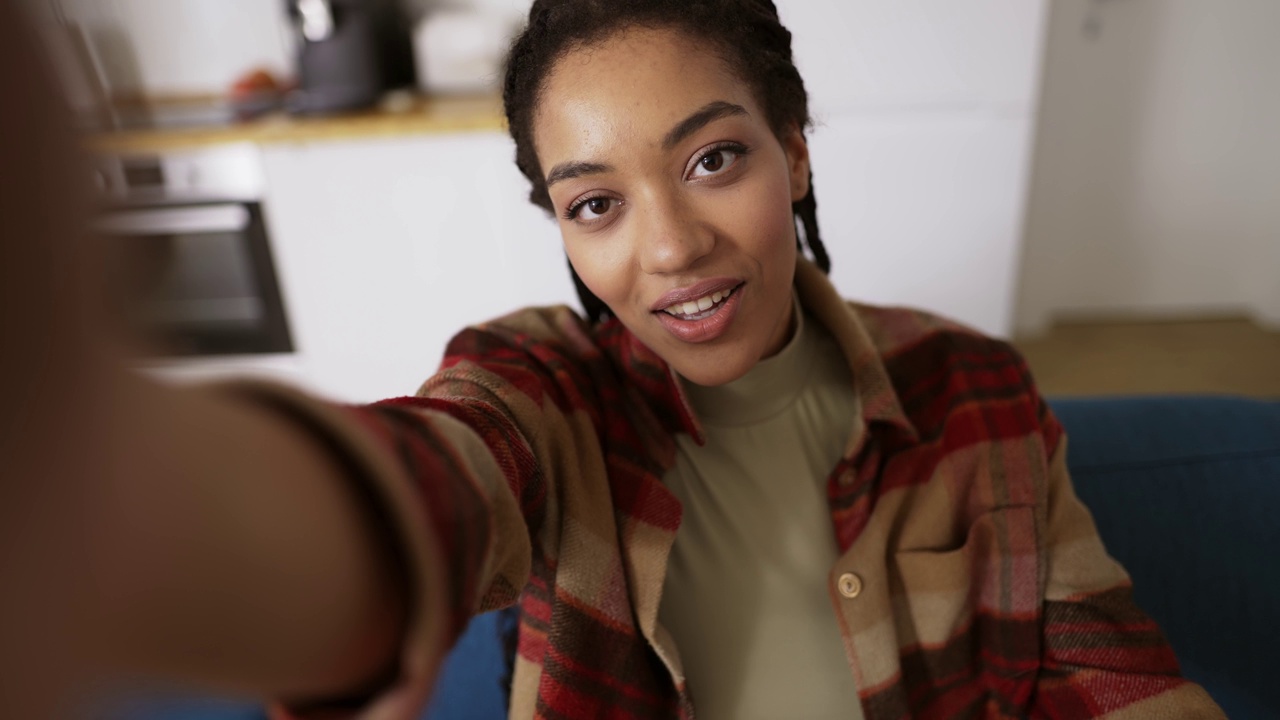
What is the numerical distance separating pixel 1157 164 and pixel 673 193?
2780mm

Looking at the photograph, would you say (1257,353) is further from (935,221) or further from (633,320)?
(633,320)

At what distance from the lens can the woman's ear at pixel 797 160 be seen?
826mm

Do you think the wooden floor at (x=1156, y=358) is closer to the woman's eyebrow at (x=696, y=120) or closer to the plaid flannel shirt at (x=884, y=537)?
the plaid flannel shirt at (x=884, y=537)

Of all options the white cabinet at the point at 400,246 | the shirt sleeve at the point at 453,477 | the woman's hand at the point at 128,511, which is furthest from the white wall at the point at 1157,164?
the woman's hand at the point at 128,511

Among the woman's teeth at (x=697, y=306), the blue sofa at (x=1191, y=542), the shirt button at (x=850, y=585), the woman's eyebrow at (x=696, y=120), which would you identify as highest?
the woman's eyebrow at (x=696, y=120)

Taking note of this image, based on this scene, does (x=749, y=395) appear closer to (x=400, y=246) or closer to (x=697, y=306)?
(x=697, y=306)

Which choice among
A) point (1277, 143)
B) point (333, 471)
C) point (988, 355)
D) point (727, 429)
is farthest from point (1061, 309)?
point (333, 471)

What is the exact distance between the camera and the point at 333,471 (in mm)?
283

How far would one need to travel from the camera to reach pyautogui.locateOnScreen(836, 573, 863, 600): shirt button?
753mm

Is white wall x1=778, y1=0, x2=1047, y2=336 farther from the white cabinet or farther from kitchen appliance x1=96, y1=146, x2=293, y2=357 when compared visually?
kitchen appliance x1=96, y1=146, x2=293, y2=357

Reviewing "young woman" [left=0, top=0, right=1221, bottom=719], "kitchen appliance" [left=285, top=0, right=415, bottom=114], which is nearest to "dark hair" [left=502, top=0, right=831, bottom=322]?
"young woman" [left=0, top=0, right=1221, bottom=719]

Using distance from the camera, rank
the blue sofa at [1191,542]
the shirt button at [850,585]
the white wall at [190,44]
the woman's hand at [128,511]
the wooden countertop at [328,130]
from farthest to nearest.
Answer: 1. the white wall at [190,44]
2. the wooden countertop at [328,130]
3. the blue sofa at [1191,542]
4. the shirt button at [850,585]
5. the woman's hand at [128,511]

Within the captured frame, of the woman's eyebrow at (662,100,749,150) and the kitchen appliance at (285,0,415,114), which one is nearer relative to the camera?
the woman's eyebrow at (662,100,749,150)

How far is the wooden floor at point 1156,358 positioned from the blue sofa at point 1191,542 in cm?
148
